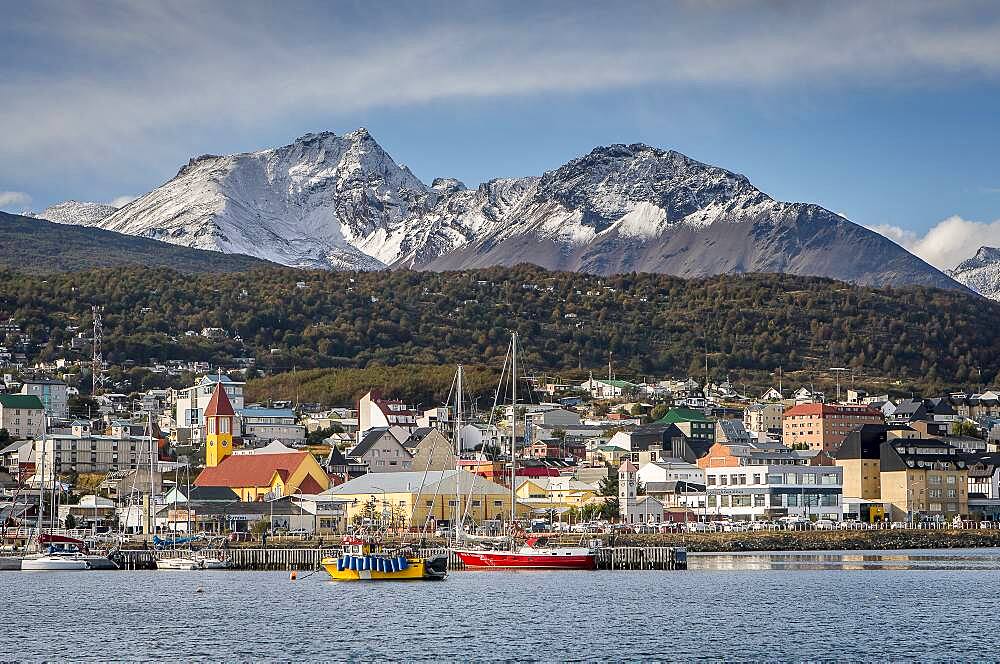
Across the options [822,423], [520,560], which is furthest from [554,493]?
[822,423]

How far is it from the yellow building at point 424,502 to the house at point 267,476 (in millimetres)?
7491

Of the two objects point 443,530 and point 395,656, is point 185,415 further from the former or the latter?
point 395,656

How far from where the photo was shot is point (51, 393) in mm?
166625

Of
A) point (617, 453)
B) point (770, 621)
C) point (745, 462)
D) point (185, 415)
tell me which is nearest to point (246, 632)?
point (770, 621)

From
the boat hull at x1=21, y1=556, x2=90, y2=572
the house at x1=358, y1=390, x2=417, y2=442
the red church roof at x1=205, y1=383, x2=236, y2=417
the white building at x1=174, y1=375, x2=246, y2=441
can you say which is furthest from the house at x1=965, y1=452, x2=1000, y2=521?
the white building at x1=174, y1=375, x2=246, y2=441

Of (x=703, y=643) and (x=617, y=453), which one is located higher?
(x=617, y=453)

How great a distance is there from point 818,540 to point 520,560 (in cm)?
2752

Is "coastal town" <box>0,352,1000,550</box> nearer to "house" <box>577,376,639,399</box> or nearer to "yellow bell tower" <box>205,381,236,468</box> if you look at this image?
"yellow bell tower" <box>205,381,236,468</box>

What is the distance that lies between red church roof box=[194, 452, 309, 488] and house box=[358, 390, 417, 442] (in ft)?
109

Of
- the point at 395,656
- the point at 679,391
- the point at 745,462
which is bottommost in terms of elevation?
the point at 395,656

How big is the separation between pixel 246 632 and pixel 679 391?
141 m

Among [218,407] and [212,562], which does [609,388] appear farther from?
[212,562]

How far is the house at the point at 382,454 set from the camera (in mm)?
130250

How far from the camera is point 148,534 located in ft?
337
